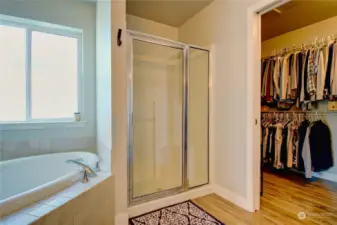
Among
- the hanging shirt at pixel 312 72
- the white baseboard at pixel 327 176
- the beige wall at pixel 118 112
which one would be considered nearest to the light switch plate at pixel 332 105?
the hanging shirt at pixel 312 72

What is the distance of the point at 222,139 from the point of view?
237 centimetres

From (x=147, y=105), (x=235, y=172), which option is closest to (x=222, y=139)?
(x=235, y=172)

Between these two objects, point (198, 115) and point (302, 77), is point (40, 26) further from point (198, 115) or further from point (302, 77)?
point (302, 77)

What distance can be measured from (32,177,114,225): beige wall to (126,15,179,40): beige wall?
229 cm

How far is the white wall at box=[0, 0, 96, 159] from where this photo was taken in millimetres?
1962

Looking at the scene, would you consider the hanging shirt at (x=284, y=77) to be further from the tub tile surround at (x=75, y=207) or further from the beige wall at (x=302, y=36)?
the tub tile surround at (x=75, y=207)

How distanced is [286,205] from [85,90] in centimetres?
254

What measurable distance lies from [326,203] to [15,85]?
3462 millimetres

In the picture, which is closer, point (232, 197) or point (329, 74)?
point (232, 197)

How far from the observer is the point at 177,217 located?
1835mm

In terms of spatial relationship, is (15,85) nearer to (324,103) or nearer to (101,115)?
(101,115)

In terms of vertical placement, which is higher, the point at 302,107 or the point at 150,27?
the point at 150,27

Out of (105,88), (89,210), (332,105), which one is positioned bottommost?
(89,210)

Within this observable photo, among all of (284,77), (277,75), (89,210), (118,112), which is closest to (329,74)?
(284,77)
